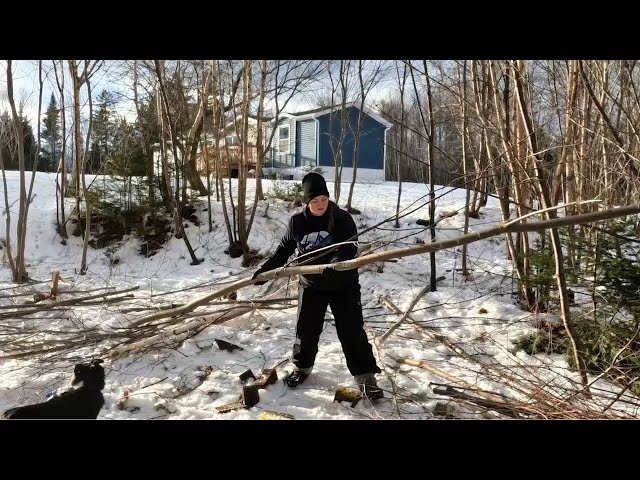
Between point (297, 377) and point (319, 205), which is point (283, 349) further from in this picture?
point (319, 205)

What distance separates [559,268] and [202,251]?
741 centimetres

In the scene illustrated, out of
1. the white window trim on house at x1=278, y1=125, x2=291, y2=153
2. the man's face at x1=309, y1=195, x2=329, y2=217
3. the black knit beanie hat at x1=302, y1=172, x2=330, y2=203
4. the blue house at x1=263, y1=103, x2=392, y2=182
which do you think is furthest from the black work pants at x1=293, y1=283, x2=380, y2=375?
the white window trim on house at x1=278, y1=125, x2=291, y2=153

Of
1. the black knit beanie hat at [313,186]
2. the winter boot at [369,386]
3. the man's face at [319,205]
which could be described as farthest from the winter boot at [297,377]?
the black knit beanie hat at [313,186]

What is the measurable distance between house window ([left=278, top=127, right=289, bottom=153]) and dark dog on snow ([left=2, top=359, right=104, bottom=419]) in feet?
57.1

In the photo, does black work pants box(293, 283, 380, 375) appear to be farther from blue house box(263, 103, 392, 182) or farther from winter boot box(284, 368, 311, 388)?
blue house box(263, 103, 392, 182)

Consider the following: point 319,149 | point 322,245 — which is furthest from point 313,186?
point 319,149

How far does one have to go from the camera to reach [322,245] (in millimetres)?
3102

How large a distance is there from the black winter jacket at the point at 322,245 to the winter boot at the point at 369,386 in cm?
69

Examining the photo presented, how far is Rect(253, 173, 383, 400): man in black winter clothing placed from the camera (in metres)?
3.02

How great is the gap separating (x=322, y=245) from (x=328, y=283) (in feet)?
0.96

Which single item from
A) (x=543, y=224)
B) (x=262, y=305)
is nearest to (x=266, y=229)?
(x=262, y=305)
